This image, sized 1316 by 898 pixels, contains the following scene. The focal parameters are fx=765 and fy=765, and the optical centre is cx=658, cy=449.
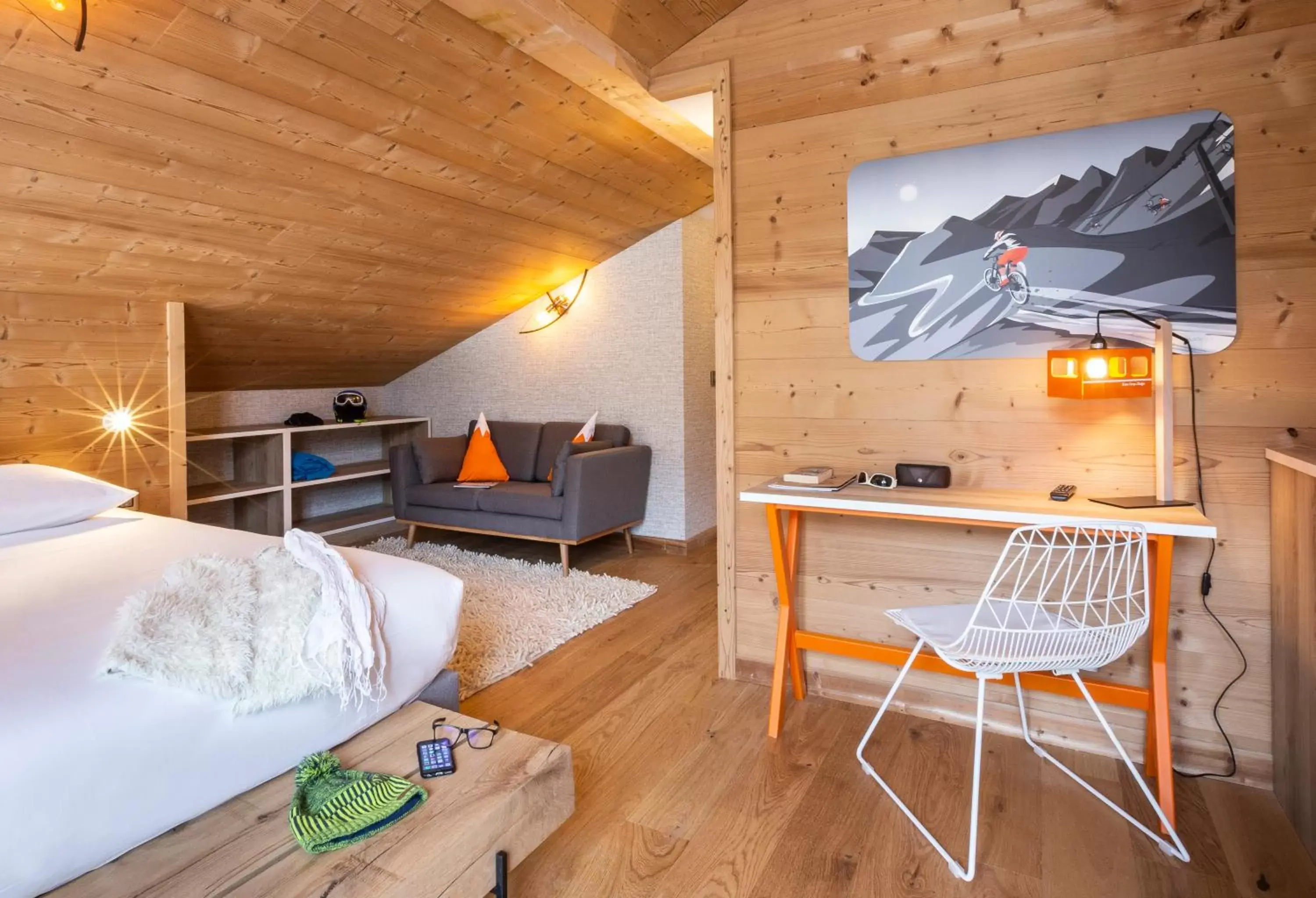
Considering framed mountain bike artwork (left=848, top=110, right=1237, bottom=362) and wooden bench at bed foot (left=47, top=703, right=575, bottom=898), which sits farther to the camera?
framed mountain bike artwork (left=848, top=110, right=1237, bottom=362)

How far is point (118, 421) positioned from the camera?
11.6ft

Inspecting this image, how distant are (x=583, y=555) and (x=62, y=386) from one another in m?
2.75

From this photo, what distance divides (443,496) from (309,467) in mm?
1042

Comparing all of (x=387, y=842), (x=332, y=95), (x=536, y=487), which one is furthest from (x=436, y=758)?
(x=536, y=487)

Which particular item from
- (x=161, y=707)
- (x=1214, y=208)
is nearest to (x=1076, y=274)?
(x=1214, y=208)

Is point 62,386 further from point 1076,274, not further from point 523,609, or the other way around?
point 1076,274

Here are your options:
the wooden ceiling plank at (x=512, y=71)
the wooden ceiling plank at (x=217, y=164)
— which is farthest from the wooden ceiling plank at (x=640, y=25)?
the wooden ceiling plank at (x=217, y=164)

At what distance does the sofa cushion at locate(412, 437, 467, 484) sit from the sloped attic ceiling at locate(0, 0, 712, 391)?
811 mm

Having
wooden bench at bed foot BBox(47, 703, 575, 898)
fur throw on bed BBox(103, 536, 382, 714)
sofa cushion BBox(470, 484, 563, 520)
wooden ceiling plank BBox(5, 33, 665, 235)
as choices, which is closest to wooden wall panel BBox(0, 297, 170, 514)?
wooden ceiling plank BBox(5, 33, 665, 235)

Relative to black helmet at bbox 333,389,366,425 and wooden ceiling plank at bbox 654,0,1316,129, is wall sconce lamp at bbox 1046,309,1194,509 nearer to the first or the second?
wooden ceiling plank at bbox 654,0,1316,129

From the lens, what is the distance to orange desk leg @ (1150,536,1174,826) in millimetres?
1911

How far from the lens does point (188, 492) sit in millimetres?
4523

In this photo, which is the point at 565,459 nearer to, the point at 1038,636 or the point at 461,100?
the point at 461,100

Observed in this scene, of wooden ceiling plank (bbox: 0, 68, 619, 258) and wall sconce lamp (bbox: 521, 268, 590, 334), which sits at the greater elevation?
wooden ceiling plank (bbox: 0, 68, 619, 258)
